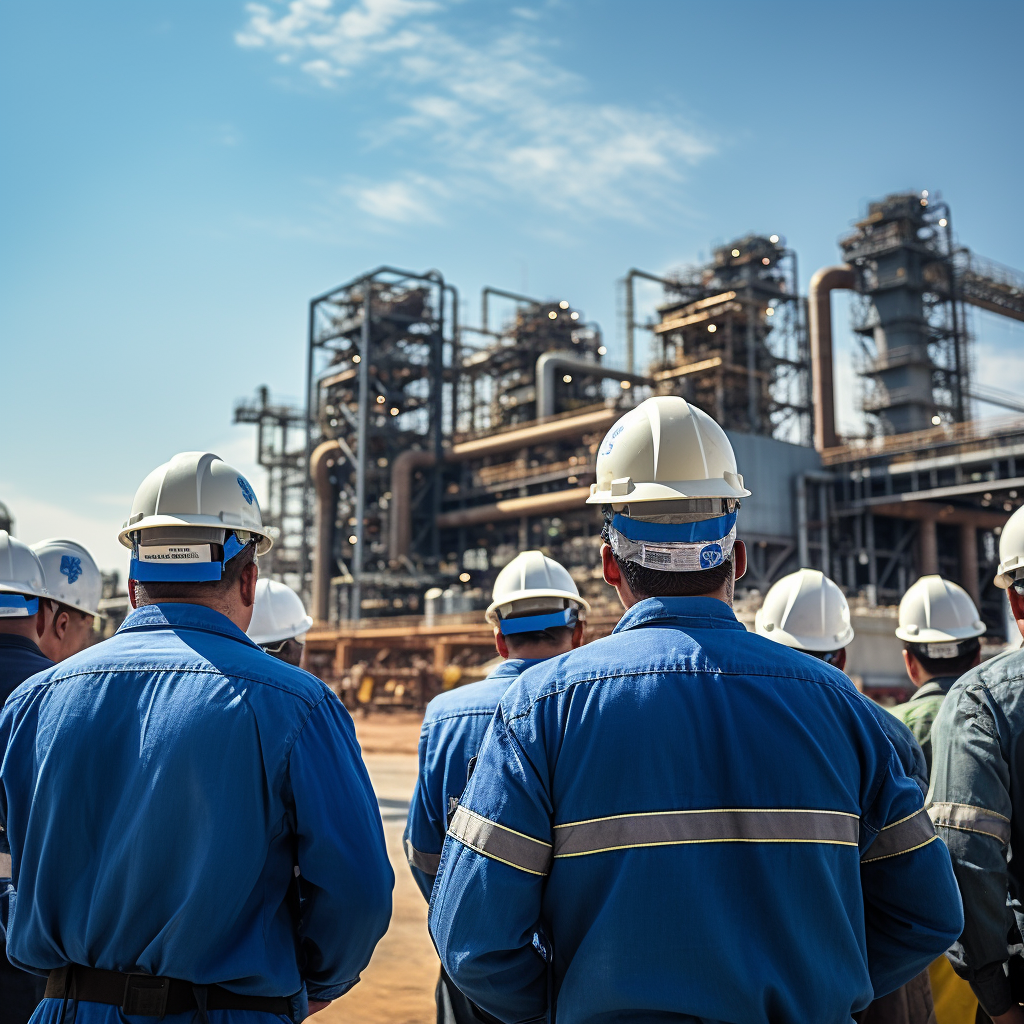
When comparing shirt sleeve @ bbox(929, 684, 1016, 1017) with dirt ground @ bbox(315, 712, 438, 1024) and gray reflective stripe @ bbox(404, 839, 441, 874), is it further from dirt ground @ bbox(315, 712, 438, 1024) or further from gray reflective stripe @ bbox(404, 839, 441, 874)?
dirt ground @ bbox(315, 712, 438, 1024)

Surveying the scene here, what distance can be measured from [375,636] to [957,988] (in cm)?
3463

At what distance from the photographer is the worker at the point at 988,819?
2.88 meters

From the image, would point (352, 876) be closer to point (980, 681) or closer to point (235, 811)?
point (235, 811)

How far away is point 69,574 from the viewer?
163 inches

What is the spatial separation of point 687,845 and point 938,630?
3598 millimetres

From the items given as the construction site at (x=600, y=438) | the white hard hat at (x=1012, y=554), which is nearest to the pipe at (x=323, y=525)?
the construction site at (x=600, y=438)

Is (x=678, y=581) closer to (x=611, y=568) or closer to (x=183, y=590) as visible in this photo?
(x=611, y=568)

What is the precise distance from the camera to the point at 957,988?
153 inches

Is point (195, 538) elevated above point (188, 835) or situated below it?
above

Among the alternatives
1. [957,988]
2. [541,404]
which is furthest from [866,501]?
[957,988]

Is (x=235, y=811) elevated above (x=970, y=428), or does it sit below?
below

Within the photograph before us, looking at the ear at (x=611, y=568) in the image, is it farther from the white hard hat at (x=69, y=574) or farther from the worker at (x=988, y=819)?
the white hard hat at (x=69, y=574)

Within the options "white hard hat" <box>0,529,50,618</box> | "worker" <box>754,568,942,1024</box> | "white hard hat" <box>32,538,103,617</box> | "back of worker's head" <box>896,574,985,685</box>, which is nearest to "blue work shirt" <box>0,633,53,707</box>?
"white hard hat" <box>0,529,50,618</box>

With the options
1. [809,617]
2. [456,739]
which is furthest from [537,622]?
[809,617]
